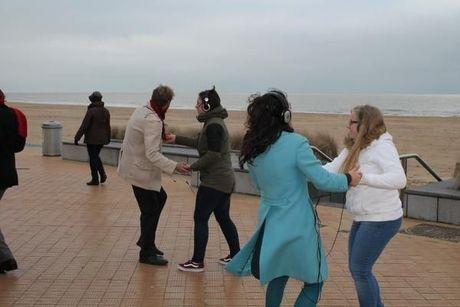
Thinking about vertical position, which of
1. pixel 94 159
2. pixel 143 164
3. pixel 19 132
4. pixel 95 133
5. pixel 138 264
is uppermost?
pixel 19 132

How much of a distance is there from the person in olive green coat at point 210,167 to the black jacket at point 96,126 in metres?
6.05

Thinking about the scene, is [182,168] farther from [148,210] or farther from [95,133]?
[95,133]

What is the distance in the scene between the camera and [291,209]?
3793mm

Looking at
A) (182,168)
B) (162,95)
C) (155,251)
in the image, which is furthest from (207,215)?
(162,95)

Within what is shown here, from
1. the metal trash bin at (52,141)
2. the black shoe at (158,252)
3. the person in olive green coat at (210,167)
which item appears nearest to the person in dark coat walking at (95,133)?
the metal trash bin at (52,141)

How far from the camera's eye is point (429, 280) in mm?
5820

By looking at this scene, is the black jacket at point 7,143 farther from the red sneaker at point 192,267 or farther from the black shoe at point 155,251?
the red sneaker at point 192,267

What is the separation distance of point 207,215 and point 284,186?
2037mm

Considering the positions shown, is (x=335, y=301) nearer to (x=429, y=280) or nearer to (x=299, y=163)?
(x=429, y=280)

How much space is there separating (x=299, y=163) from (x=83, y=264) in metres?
3.23

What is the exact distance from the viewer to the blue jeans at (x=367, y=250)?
400 cm

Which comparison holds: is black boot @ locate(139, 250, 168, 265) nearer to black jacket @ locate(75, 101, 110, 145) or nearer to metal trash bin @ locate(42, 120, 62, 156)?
black jacket @ locate(75, 101, 110, 145)

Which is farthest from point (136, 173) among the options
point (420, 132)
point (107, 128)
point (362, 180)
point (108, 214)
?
point (420, 132)

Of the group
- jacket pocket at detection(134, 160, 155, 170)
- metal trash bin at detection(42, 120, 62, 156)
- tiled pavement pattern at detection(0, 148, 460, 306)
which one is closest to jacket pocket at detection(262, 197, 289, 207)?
tiled pavement pattern at detection(0, 148, 460, 306)
